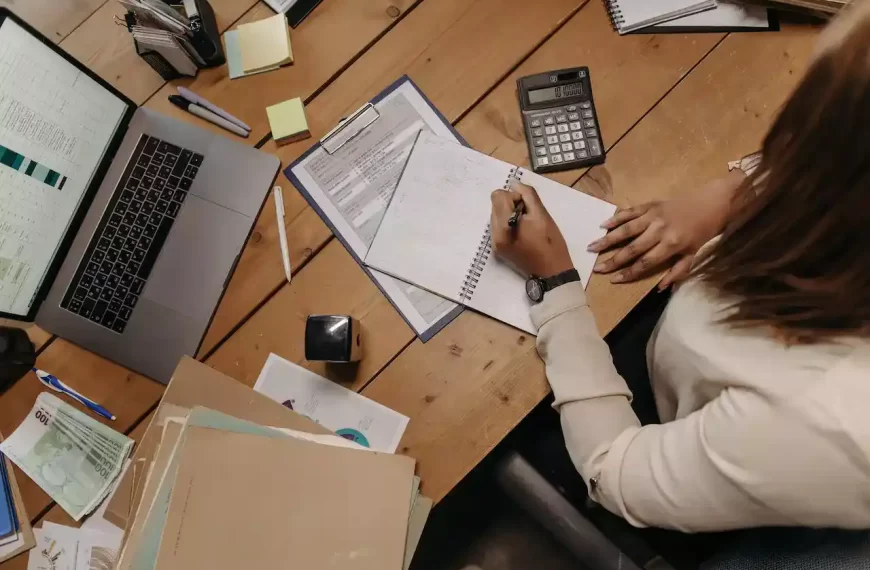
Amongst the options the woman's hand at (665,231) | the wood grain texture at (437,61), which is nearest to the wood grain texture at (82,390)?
the wood grain texture at (437,61)

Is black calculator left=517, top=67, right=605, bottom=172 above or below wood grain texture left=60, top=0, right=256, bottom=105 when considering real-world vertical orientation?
below

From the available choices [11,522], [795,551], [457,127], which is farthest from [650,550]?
[11,522]

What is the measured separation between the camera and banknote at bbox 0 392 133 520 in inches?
31.7

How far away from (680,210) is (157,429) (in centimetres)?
73

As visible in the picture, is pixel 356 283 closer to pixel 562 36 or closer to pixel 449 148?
pixel 449 148

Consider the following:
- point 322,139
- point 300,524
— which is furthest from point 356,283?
point 300,524

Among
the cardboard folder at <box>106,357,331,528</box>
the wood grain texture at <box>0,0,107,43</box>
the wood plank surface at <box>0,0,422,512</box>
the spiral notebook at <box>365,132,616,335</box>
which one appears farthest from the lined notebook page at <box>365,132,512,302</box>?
the wood grain texture at <box>0,0,107,43</box>

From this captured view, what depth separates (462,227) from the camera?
0.82 meters

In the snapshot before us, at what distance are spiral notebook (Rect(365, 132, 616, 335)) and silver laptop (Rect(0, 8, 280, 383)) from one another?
0.68 ft

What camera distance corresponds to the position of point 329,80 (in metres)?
0.88

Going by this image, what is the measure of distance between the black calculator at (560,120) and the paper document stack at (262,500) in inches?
18.0

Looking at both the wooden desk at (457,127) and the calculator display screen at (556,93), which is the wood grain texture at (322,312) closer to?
the wooden desk at (457,127)

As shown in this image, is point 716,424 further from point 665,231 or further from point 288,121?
point 288,121

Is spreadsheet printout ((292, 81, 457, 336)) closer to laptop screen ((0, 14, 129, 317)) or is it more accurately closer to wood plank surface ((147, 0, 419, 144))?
wood plank surface ((147, 0, 419, 144))
